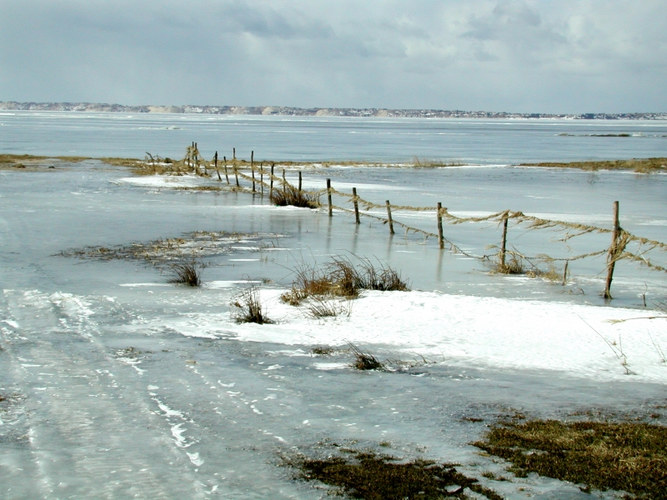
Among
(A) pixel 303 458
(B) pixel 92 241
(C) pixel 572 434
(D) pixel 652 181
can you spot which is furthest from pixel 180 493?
(D) pixel 652 181

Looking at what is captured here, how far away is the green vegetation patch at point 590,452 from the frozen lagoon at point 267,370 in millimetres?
186

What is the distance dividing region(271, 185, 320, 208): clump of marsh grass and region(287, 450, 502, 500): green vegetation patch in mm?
18202

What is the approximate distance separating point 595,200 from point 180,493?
77.7 feet

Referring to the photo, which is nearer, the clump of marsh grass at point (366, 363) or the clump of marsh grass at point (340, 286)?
the clump of marsh grass at point (366, 363)

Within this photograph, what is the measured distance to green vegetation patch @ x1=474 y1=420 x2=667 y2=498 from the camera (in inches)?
185

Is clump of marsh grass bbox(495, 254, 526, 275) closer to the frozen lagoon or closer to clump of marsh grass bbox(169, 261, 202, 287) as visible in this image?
the frozen lagoon

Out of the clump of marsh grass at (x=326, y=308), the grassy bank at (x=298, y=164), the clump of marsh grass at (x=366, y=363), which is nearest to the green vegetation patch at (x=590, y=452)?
the clump of marsh grass at (x=366, y=363)

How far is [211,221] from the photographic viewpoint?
63.8 feet

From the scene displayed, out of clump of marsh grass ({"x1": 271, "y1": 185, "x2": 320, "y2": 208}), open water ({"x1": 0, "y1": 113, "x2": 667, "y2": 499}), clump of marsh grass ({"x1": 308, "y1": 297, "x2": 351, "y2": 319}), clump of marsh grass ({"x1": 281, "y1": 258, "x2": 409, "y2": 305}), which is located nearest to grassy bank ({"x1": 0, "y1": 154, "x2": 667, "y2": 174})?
clump of marsh grass ({"x1": 271, "y1": 185, "x2": 320, "y2": 208})

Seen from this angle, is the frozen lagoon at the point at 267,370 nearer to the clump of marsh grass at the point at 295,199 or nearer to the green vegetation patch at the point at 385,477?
the green vegetation patch at the point at 385,477

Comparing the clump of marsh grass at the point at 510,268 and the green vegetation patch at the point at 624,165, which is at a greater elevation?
the green vegetation patch at the point at 624,165

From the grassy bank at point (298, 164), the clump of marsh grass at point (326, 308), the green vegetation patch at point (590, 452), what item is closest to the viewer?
the green vegetation patch at point (590, 452)

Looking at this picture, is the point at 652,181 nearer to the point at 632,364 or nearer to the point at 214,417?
the point at 632,364

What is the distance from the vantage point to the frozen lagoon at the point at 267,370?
196 inches
